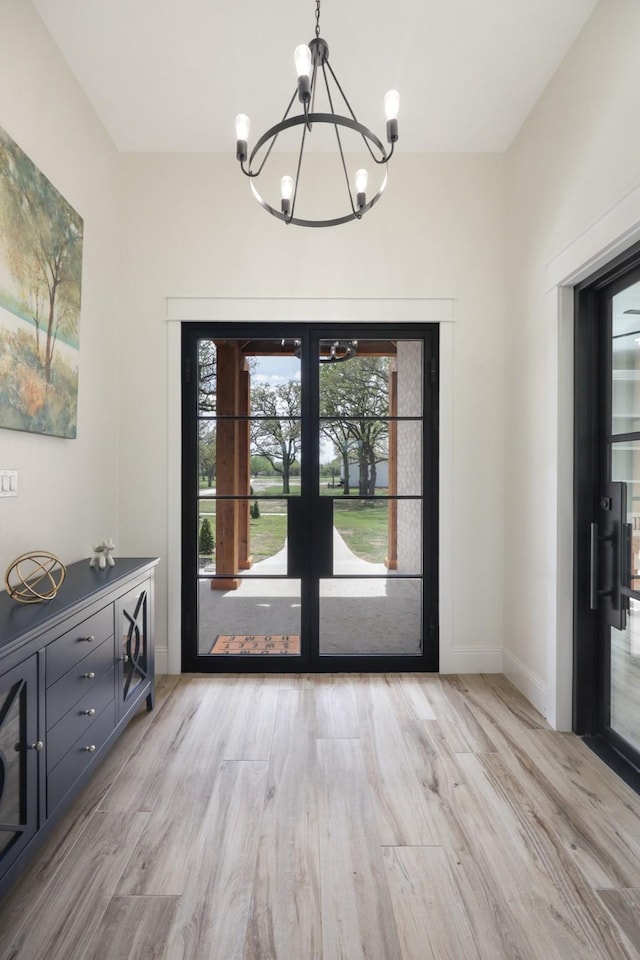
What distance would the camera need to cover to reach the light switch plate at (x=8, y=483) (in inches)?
79.2

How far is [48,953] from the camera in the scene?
52.4 inches

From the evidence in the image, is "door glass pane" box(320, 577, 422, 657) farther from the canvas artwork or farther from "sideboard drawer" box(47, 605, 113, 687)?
the canvas artwork

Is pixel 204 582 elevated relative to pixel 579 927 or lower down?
elevated

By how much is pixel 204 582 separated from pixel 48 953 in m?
2.00

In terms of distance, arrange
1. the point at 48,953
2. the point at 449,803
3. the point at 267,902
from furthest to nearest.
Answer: the point at 449,803 < the point at 267,902 < the point at 48,953

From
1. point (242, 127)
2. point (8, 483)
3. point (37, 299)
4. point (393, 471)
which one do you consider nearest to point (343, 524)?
point (393, 471)

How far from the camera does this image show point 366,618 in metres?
3.25

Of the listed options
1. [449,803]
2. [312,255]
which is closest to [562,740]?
[449,803]

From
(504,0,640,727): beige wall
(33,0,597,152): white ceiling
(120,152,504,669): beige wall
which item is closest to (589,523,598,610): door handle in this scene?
(504,0,640,727): beige wall

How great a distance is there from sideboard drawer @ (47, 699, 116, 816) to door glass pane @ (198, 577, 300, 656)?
1068mm

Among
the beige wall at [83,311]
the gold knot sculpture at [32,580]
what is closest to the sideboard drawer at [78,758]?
the gold knot sculpture at [32,580]

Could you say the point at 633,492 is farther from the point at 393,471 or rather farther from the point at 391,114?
the point at 391,114

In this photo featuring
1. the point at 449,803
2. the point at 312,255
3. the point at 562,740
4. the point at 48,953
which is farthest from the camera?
the point at 312,255

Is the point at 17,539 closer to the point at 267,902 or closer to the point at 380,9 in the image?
the point at 267,902
